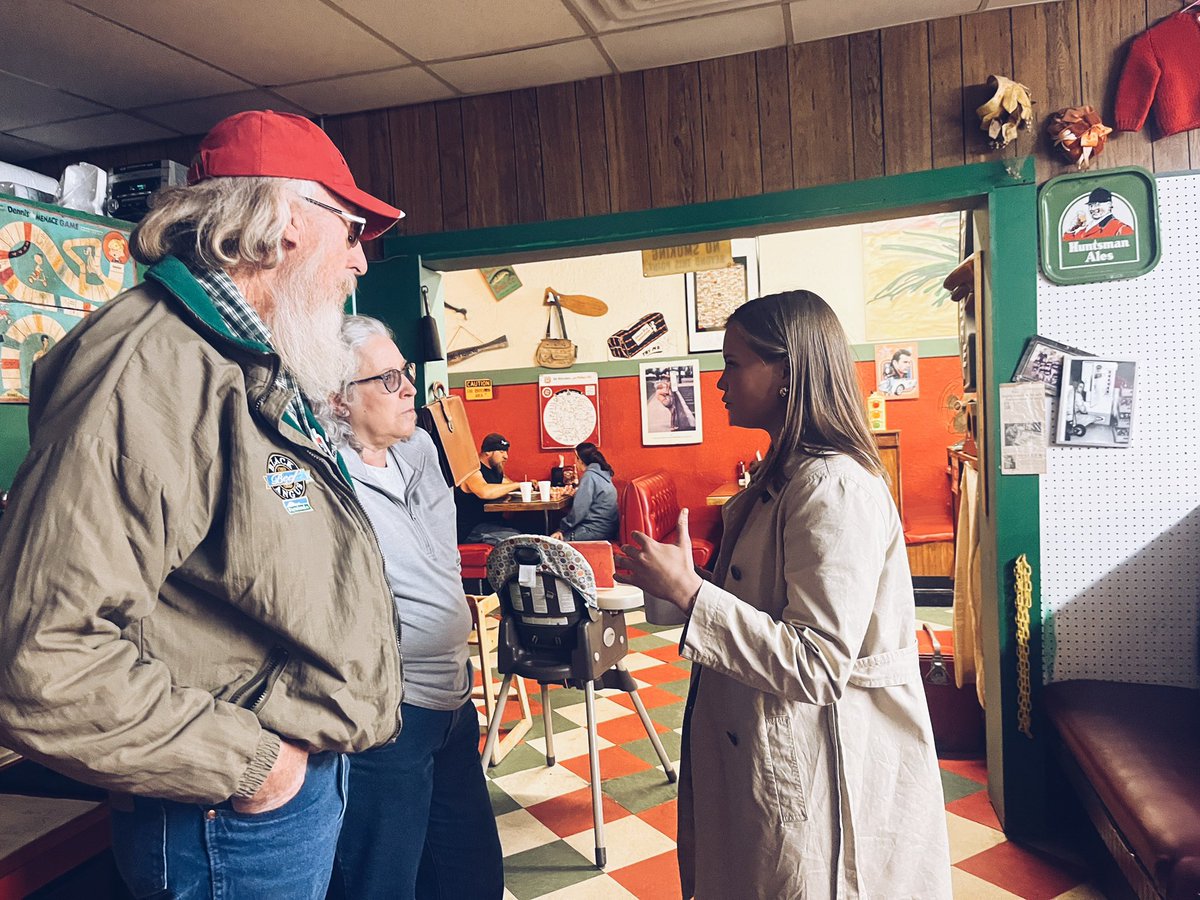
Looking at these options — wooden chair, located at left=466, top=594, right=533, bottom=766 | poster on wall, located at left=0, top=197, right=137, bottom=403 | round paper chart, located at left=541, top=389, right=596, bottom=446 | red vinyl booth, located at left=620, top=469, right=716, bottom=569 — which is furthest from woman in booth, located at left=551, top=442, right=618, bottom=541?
poster on wall, located at left=0, top=197, right=137, bottom=403

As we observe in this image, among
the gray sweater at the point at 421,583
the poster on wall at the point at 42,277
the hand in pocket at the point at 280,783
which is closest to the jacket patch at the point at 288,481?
the hand in pocket at the point at 280,783

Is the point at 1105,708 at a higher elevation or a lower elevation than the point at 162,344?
lower

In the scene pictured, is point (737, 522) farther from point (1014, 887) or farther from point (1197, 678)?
point (1197, 678)

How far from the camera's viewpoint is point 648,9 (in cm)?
280

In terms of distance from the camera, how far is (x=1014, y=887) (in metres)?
2.69

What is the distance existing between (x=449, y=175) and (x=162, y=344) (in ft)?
8.78

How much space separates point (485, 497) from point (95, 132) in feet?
13.4

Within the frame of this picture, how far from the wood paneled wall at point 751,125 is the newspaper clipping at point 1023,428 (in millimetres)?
786

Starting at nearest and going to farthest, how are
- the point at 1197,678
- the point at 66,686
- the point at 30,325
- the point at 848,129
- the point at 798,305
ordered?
the point at 66,686 < the point at 798,305 < the point at 30,325 < the point at 1197,678 < the point at 848,129

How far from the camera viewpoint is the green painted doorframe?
9.75 ft

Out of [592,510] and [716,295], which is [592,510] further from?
[716,295]

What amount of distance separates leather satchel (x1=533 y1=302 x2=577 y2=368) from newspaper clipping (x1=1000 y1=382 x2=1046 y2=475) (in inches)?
220

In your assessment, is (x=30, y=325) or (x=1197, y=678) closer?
(x=30, y=325)

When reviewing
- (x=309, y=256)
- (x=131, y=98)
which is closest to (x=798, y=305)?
(x=309, y=256)
